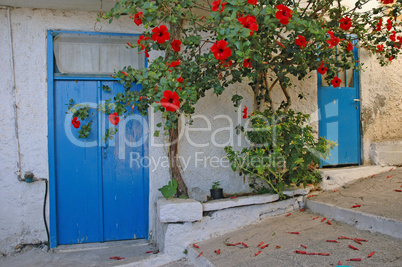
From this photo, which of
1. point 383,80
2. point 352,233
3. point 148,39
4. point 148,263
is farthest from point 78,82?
point 383,80

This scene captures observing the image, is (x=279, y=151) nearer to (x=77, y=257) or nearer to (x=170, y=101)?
(x=170, y=101)

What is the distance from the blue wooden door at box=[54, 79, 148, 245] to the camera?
400 cm

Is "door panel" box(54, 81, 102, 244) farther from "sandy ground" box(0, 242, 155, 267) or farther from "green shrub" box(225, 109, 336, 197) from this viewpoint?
"green shrub" box(225, 109, 336, 197)

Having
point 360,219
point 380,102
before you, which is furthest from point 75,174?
point 380,102

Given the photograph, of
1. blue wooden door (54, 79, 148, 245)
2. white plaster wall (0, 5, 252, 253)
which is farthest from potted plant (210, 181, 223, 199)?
white plaster wall (0, 5, 252, 253)

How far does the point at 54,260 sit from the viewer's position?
3650mm

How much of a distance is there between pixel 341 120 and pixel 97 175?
3.53m

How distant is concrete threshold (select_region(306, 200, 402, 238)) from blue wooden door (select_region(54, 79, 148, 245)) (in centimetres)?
213

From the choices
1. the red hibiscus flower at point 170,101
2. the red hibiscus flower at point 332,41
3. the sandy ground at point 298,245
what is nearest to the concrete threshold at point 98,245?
the sandy ground at point 298,245

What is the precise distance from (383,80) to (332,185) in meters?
2.06

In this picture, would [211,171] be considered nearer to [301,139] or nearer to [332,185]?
[301,139]

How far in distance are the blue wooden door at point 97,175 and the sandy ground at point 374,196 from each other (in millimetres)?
2260

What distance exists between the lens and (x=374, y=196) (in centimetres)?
Result: 378

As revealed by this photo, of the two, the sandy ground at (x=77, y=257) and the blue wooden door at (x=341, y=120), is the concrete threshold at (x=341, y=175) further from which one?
the sandy ground at (x=77, y=257)
